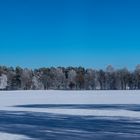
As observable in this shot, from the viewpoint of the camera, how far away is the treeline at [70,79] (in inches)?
5079

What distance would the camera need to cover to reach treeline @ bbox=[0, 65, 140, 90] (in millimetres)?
129000

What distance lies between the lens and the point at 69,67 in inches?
6245

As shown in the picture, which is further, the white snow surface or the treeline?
the treeline

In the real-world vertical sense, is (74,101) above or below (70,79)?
below

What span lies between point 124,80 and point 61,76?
75.9ft

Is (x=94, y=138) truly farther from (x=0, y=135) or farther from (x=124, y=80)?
(x=124, y=80)

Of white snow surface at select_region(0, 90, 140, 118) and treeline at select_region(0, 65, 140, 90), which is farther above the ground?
treeline at select_region(0, 65, 140, 90)

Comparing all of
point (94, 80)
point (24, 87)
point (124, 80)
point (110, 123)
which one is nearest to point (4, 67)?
point (24, 87)

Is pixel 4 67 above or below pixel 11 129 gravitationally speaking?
above

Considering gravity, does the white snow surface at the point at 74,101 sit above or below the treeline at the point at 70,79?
below

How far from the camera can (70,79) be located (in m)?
139

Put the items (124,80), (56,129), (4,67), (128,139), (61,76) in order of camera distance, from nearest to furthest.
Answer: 1. (128,139)
2. (56,129)
3. (124,80)
4. (61,76)
5. (4,67)

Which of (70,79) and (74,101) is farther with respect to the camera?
(70,79)

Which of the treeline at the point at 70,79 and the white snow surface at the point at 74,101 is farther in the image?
the treeline at the point at 70,79
